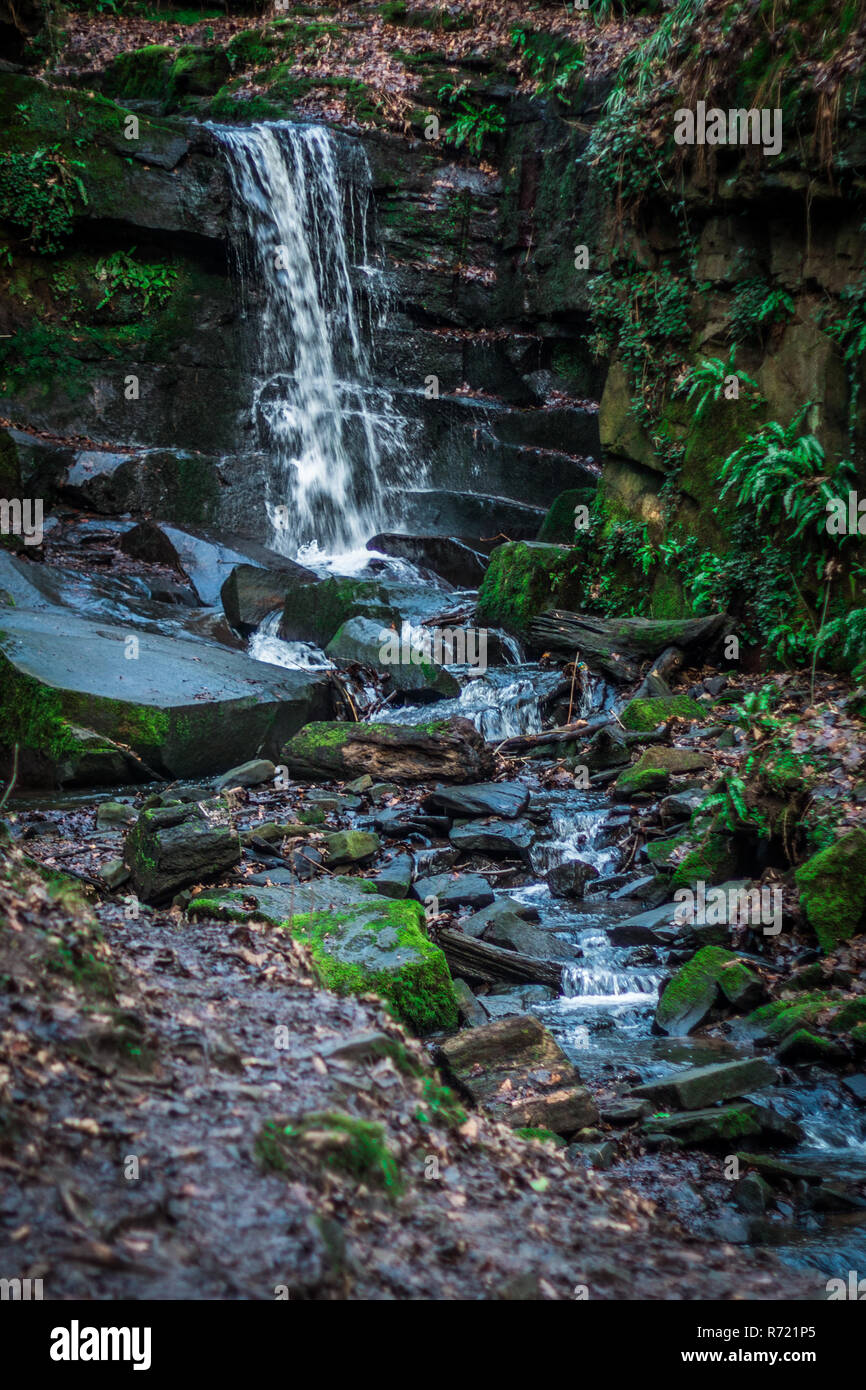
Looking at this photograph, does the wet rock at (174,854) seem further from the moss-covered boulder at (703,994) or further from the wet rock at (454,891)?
the moss-covered boulder at (703,994)

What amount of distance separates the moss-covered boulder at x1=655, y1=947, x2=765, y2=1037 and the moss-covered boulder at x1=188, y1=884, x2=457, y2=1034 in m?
1.23

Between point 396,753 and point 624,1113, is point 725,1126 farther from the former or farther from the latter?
point 396,753

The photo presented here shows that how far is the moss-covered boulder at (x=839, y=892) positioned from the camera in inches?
209

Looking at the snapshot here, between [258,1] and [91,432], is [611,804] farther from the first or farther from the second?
[258,1]

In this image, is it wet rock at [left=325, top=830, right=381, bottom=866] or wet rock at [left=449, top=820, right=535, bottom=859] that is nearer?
wet rock at [left=325, top=830, right=381, bottom=866]

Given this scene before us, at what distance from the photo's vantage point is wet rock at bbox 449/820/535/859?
290 inches

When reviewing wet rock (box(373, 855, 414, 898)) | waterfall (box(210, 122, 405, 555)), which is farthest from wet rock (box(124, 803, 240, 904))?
waterfall (box(210, 122, 405, 555))

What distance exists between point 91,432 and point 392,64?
10255 millimetres

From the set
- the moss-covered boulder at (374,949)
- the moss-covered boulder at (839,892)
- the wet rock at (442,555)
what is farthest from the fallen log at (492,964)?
the wet rock at (442,555)

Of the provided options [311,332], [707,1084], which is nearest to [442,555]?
[311,332]

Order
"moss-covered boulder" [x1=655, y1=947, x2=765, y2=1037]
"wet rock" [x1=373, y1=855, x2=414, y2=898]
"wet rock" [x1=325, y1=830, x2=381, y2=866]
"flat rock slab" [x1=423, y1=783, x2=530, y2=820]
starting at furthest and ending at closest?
"flat rock slab" [x1=423, y1=783, x2=530, y2=820] → "wet rock" [x1=325, y1=830, x2=381, y2=866] → "wet rock" [x1=373, y1=855, x2=414, y2=898] → "moss-covered boulder" [x1=655, y1=947, x2=765, y2=1037]

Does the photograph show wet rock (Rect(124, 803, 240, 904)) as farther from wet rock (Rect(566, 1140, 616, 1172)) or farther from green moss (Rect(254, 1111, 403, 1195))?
green moss (Rect(254, 1111, 403, 1195))
